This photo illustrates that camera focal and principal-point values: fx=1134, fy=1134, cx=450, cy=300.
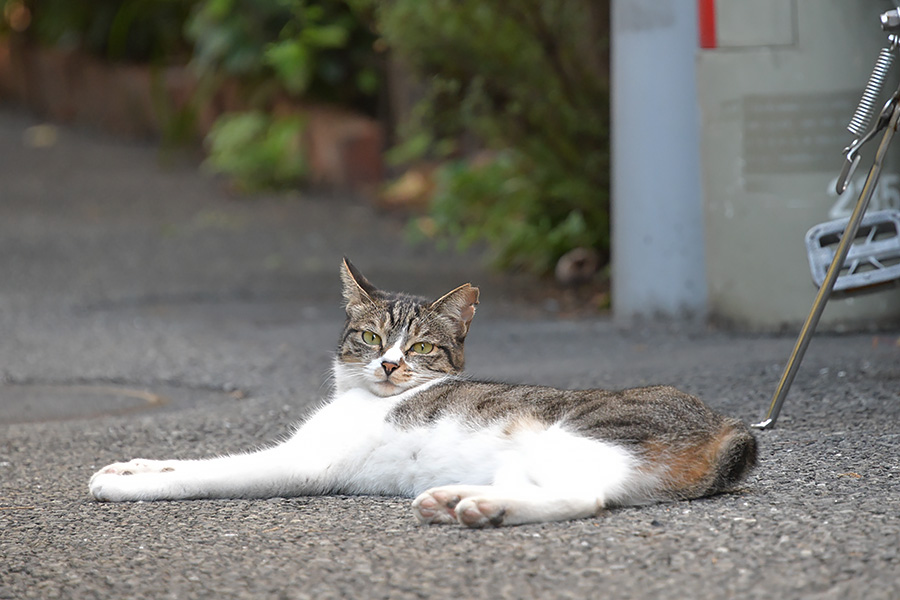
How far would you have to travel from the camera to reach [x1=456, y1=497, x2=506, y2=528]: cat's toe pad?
9.42 ft

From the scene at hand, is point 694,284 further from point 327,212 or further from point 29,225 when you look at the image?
point 29,225

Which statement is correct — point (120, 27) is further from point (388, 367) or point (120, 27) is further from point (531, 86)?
point (388, 367)

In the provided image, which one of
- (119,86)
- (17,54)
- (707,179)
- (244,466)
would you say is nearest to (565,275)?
(707,179)

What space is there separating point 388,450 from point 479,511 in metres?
0.66

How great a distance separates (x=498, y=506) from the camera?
9.46ft

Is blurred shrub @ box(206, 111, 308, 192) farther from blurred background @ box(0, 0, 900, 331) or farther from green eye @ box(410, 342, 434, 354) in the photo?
green eye @ box(410, 342, 434, 354)

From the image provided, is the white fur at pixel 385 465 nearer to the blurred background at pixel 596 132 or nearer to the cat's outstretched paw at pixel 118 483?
the cat's outstretched paw at pixel 118 483

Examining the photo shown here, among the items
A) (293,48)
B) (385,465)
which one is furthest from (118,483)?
(293,48)

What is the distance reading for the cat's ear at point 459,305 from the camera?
3.79 m

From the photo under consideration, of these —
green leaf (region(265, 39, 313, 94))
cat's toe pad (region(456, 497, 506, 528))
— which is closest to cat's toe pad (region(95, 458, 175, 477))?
cat's toe pad (region(456, 497, 506, 528))

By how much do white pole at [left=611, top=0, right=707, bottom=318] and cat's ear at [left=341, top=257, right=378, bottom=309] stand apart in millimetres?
2985

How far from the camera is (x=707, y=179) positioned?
19.9 feet

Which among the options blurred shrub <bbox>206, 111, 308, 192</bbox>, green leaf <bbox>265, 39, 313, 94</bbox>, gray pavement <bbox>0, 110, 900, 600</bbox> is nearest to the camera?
gray pavement <bbox>0, 110, 900, 600</bbox>

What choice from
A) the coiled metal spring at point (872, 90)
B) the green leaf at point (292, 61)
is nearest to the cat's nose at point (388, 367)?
the coiled metal spring at point (872, 90)
